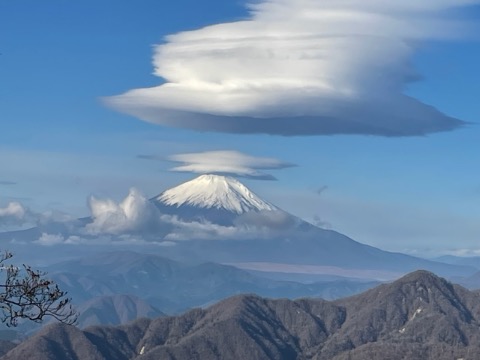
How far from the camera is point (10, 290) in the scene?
33.0m

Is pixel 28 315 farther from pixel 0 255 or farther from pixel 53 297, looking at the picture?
pixel 0 255

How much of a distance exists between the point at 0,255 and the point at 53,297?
9.91 ft

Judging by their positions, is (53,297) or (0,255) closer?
(0,255)

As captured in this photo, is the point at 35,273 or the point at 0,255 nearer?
the point at 0,255

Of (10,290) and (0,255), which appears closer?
(0,255)

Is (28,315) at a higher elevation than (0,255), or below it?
below

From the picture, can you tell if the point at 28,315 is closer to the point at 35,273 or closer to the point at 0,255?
the point at 35,273

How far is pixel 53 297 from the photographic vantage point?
3306 cm

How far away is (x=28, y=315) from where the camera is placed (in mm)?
34344

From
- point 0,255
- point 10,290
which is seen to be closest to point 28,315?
point 10,290

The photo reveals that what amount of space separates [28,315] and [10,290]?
5.86 feet

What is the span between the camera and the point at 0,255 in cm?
3094

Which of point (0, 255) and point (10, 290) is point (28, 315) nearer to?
point (10, 290)

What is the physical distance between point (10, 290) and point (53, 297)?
1537mm
